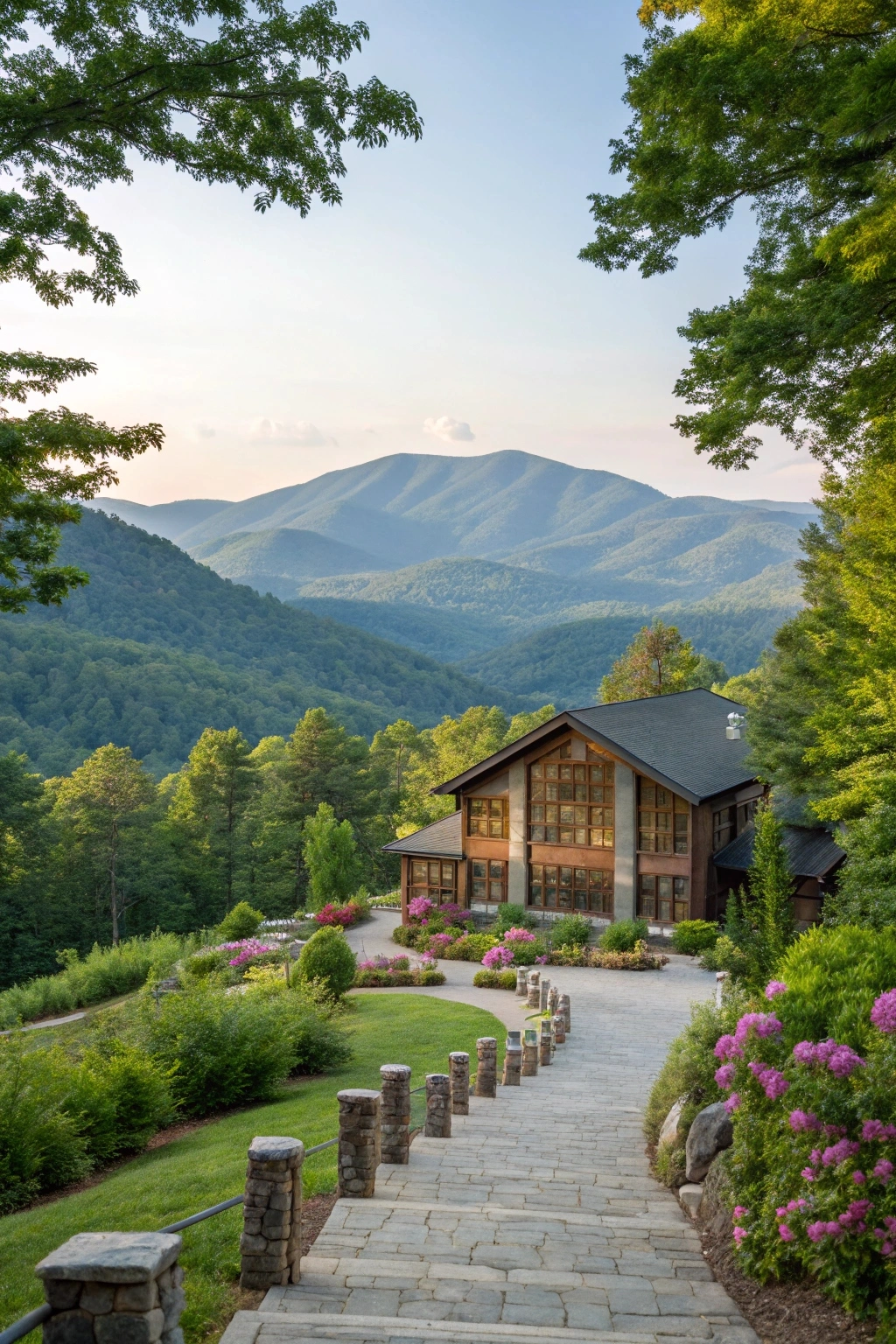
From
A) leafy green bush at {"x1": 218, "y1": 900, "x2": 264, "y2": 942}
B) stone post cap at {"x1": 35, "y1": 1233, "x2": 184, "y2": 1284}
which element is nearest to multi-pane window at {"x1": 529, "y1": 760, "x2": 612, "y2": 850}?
leafy green bush at {"x1": 218, "y1": 900, "x2": 264, "y2": 942}

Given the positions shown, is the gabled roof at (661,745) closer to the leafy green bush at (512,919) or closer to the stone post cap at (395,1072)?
the leafy green bush at (512,919)

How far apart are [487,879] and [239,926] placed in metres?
8.66

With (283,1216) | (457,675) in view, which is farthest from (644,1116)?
(457,675)

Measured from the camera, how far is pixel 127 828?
52250 mm

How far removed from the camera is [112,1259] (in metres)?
3.56

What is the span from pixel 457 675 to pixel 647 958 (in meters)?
100

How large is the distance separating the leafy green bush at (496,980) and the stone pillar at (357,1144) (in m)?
16.4

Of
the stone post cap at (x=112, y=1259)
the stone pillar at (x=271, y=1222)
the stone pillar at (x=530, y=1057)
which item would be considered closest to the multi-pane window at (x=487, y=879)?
the stone pillar at (x=530, y=1057)

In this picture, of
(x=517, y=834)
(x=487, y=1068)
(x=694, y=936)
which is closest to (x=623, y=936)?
(x=694, y=936)

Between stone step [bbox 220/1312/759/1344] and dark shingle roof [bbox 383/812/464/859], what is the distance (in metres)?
26.2

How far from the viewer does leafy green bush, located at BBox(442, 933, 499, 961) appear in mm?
26953

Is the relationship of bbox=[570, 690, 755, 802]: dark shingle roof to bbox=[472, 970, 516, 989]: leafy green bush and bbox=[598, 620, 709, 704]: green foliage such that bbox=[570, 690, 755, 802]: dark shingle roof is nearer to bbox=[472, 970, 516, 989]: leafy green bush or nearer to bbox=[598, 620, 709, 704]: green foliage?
bbox=[472, 970, 516, 989]: leafy green bush

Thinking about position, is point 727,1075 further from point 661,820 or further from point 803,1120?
point 661,820

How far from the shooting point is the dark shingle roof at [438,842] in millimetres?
31062
